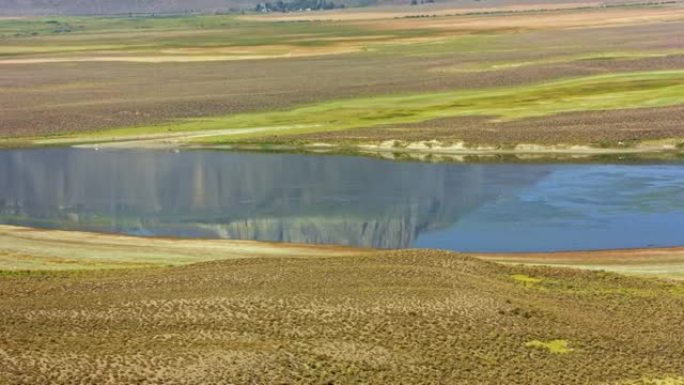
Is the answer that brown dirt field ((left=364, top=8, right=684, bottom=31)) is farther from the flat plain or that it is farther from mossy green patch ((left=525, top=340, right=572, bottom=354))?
mossy green patch ((left=525, top=340, right=572, bottom=354))

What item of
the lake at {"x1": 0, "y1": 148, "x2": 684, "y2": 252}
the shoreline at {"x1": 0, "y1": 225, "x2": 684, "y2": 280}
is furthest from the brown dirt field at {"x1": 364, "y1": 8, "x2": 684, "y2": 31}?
the shoreline at {"x1": 0, "y1": 225, "x2": 684, "y2": 280}

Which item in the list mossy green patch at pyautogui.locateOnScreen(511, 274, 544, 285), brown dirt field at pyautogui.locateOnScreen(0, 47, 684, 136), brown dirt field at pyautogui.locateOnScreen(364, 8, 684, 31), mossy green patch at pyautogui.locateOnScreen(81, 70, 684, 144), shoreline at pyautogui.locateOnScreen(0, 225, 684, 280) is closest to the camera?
mossy green patch at pyautogui.locateOnScreen(511, 274, 544, 285)

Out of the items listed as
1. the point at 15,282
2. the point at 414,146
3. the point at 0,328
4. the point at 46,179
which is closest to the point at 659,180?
the point at 414,146

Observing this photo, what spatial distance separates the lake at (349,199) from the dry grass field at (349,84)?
6600 millimetres

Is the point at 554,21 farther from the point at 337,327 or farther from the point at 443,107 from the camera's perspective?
the point at 337,327

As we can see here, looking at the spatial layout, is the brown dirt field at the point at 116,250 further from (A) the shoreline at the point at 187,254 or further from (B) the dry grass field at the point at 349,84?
(B) the dry grass field at the point at 349,84

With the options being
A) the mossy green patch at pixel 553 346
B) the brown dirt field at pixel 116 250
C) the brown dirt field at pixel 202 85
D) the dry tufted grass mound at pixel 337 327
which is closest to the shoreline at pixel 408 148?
the brown dirt field at pixel 202 85

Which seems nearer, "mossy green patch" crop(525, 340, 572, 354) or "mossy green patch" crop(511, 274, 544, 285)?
"mossy green patch" crop(525, 340, 572, 354)

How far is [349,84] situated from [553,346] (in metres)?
69.0

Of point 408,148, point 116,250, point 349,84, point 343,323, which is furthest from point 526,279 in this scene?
point 349,84

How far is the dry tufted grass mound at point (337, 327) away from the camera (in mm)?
20734

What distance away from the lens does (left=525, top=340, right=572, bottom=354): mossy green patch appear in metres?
22.7

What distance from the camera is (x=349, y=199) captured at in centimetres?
4834

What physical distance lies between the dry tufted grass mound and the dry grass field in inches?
1404
